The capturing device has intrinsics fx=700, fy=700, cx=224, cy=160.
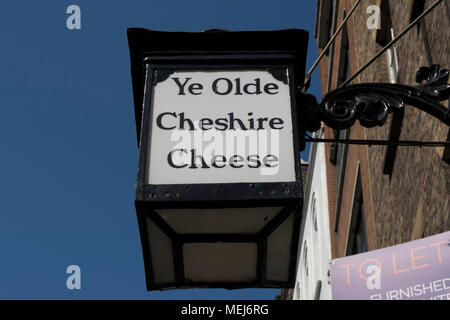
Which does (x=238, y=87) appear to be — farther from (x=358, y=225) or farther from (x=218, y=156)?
(x=358, y=225)

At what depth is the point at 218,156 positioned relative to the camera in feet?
11.8

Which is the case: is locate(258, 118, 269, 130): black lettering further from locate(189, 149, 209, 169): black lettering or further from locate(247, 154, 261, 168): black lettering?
locate(189, 149, 209, 169): black lettering

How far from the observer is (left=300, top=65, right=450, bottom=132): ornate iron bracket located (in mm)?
3816

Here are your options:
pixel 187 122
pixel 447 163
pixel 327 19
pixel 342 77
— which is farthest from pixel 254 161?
pixel 327 19

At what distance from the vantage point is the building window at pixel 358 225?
43.4 ft

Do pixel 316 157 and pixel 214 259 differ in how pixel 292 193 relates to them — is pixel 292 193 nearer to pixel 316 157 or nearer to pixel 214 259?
pixel 214 259

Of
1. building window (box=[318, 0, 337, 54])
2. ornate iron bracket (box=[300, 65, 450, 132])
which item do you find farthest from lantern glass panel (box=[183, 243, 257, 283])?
building window (box=[318, 0, 337, 54])

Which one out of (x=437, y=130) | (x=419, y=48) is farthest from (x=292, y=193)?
(x=419, y=48)

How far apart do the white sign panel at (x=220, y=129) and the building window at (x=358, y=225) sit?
30.4 feet

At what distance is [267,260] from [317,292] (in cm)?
1702

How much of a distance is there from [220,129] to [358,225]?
10.4 m

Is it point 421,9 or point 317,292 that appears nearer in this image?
point 421,9

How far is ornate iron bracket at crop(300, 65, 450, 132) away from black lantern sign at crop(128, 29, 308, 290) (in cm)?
15
